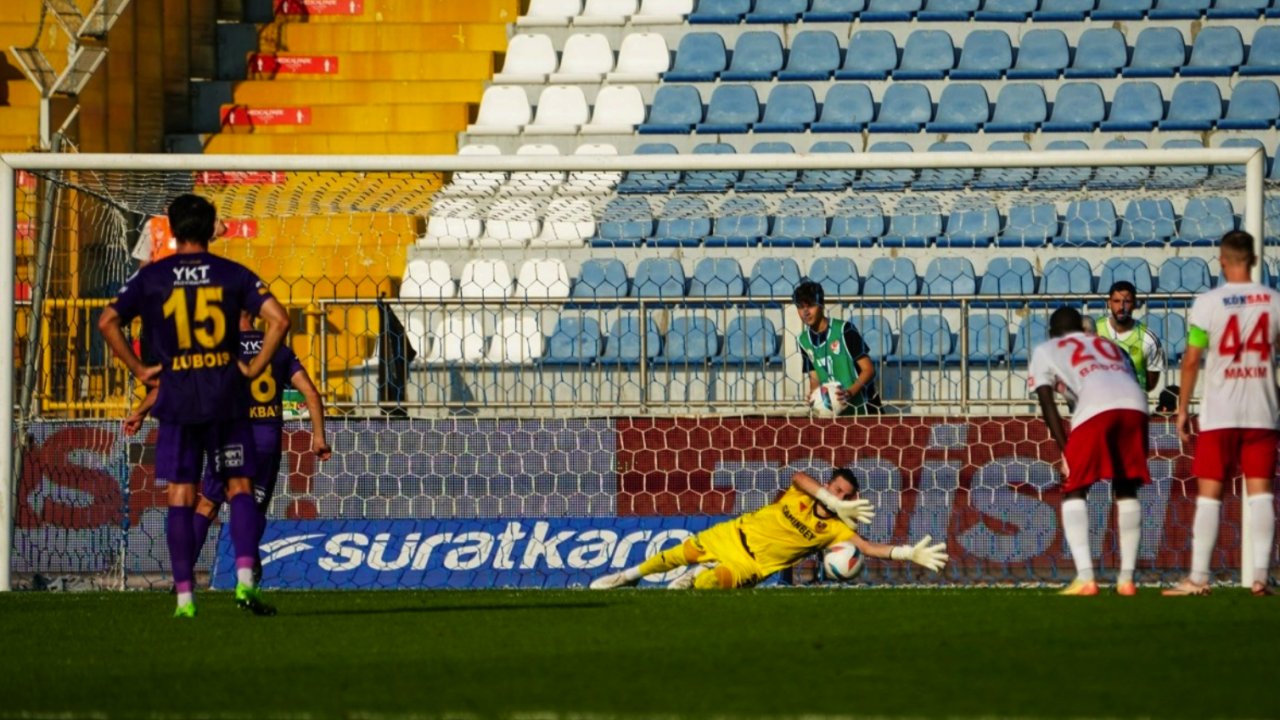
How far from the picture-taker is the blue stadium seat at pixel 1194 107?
1717 cm

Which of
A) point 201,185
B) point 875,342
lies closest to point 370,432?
point 201,185

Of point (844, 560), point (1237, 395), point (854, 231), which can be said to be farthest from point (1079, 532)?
point (854, 231)

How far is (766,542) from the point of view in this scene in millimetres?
10750

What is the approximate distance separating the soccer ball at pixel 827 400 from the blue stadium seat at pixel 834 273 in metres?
3.34

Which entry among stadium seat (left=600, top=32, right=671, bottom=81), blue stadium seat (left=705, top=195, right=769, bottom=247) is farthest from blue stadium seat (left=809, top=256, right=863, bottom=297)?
stadium seat (left=600, top=32, right=671, bottom=81)

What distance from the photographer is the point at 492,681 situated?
5609 mm

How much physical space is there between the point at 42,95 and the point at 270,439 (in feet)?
26.2

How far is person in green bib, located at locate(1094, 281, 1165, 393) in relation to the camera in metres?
11.5

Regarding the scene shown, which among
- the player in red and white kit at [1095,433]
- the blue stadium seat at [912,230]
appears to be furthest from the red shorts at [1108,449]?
the blue stadium seat at [912,230]

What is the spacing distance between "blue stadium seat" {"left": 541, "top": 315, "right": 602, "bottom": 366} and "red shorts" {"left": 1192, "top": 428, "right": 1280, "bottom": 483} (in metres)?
5.19

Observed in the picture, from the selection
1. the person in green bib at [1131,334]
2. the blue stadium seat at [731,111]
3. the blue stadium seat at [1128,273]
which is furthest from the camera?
the blue stadium seat at [731,111]

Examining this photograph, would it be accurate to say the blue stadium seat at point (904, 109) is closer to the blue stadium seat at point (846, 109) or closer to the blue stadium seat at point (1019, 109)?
the blue stadium seat at point (846, 109)

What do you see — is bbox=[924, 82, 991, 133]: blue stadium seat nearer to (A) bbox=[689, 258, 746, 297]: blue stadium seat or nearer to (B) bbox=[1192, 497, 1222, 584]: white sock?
(A) bbox=[689, 258, 746, 297]: blue stadium seat

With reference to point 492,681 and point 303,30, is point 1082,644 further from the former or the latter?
point 303,30
